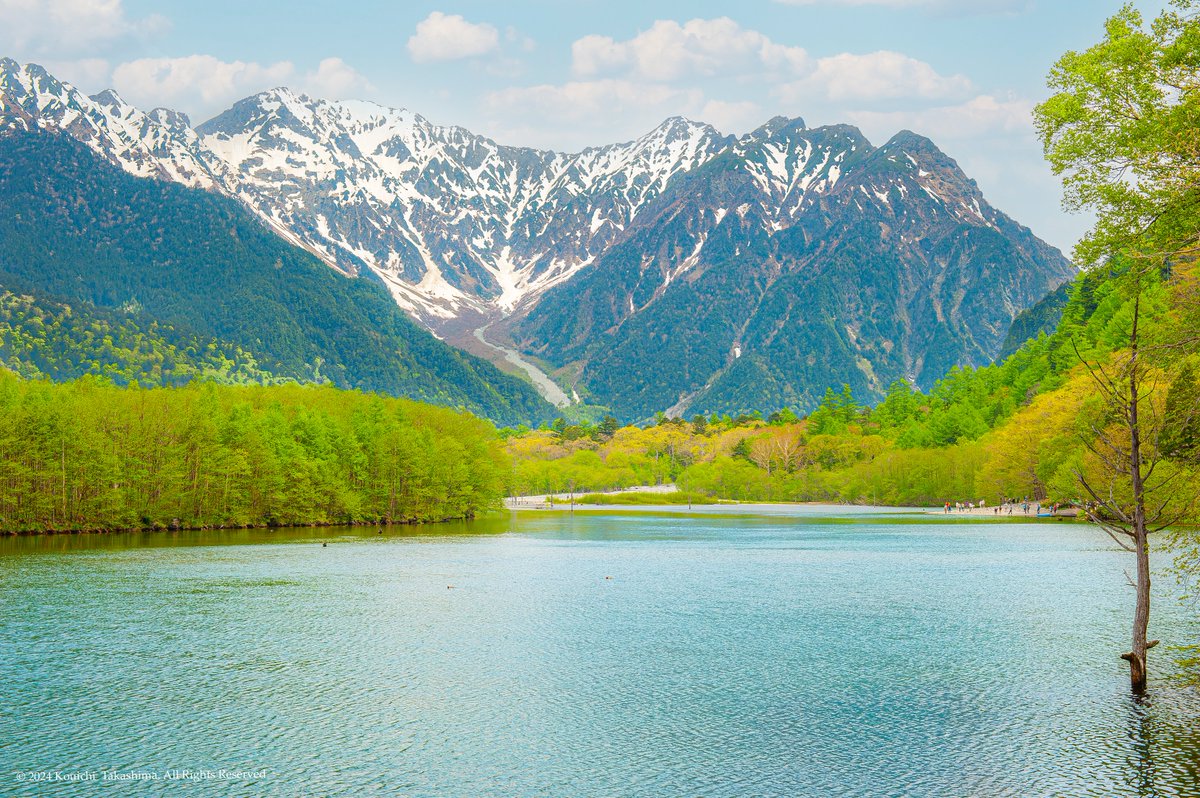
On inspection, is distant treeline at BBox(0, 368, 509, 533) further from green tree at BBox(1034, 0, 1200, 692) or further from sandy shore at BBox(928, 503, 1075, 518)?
green tree at BBox(1034, 0, 1200, 692)

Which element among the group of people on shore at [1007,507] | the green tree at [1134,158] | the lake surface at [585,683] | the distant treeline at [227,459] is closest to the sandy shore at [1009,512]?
the group of people on shore at [1007,507]

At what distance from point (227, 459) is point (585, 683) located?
98503 millimetres

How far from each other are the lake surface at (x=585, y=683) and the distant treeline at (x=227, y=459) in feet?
110

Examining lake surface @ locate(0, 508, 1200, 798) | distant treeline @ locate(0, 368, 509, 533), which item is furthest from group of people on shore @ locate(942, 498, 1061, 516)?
distant treeline @ locate(0, 368, 509, 533)

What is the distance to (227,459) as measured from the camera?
124 m

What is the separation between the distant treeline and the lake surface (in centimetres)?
3362

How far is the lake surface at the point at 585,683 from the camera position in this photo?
90.5 ft

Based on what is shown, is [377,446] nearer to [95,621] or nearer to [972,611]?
[95,621]

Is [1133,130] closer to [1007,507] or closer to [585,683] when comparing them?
[585,683]

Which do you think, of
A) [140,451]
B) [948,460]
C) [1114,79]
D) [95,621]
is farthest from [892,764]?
[948,460]

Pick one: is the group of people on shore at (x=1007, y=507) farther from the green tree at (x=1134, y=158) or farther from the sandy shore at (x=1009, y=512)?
the green tree at (x=1134, y=158)

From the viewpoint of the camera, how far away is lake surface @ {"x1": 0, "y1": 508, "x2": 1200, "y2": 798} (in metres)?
27.6

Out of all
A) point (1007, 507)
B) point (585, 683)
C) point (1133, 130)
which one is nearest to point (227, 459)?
point (585, 683)

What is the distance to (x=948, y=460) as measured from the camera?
193750 mm
